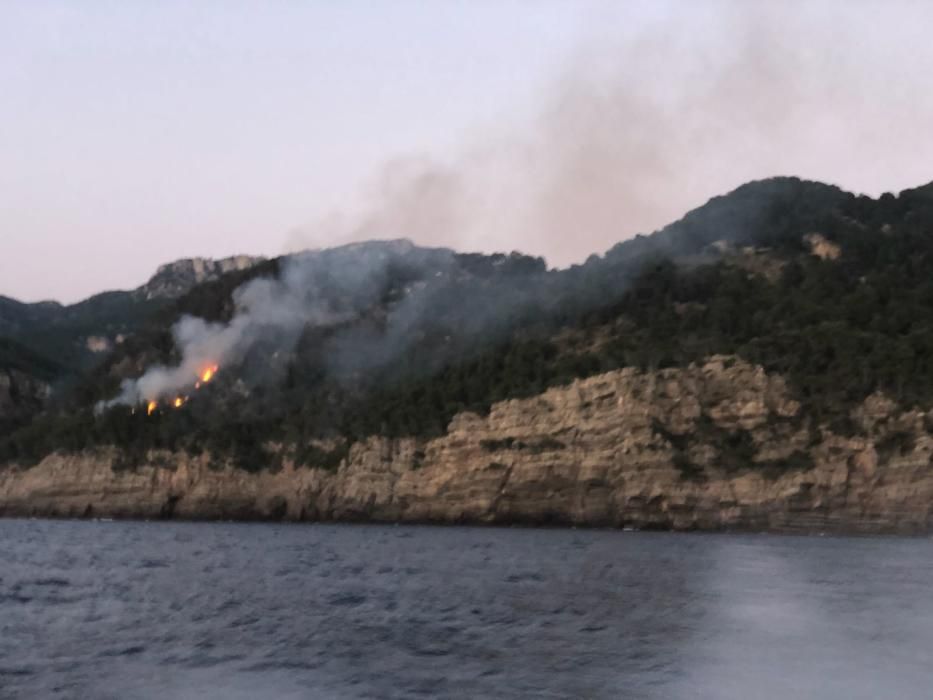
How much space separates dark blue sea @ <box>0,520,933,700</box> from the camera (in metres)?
22.0

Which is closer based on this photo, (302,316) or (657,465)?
(657,465)

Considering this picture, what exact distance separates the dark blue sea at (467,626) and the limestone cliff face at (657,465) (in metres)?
32.7

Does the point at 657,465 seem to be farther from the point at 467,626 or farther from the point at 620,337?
the point at 467,626

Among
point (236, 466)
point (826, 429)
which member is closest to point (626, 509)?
point (826, 429)

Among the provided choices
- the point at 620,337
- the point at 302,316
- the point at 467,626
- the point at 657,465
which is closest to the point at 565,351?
the point at 620,337

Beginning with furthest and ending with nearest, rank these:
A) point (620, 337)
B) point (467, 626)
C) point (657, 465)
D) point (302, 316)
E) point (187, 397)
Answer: point (302, 316), point (187, 397), point (620, 337), point (657, 465), point (467, 626)

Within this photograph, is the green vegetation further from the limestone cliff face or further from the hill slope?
the limestone cliff face

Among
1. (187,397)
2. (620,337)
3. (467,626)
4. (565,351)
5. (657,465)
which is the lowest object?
(467,626)

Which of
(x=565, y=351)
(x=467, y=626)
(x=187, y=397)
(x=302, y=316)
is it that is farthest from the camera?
(x=302, y=316)

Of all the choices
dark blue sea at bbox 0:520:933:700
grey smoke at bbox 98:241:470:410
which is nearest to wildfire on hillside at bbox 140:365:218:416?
grey smoke at bbox 98:241:470:410

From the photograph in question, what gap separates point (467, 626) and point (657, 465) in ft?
226

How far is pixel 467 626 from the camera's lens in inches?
1198

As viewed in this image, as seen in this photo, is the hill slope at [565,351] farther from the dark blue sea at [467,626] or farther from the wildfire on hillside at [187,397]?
the dark blue sea at [467,626]

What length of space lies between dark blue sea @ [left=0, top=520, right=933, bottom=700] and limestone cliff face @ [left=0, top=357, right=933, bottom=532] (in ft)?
107
